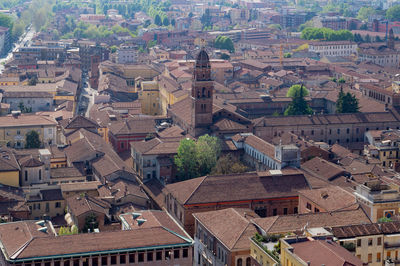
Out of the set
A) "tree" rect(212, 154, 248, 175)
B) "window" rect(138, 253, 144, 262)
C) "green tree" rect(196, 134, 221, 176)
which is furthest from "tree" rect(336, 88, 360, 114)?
"window" rect(138, 253, 144, 262)

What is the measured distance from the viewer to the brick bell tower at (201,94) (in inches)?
3826

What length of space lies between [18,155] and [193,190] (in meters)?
21.6

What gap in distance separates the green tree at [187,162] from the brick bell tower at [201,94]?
30.9ft

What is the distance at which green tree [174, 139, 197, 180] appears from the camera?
87438 millimetres

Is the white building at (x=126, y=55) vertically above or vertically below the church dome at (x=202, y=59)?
below

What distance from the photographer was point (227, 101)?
118 m

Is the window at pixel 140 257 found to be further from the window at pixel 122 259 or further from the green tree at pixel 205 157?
the green tree at pixel 205 157

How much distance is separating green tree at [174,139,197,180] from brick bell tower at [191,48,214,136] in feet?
30.9

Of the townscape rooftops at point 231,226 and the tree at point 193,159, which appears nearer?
the townscape rooftops at point 231,226

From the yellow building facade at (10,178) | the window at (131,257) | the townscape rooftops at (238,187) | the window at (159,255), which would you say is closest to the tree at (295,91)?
the townscape rooftops at (238,187)

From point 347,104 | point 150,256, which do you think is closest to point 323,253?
point 150,256

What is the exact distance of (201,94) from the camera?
320 feet

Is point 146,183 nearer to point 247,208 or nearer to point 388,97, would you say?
point 247,208

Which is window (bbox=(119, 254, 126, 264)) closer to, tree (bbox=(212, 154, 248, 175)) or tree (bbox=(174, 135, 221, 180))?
tree (bbox=(212, 154, 248, 175))
